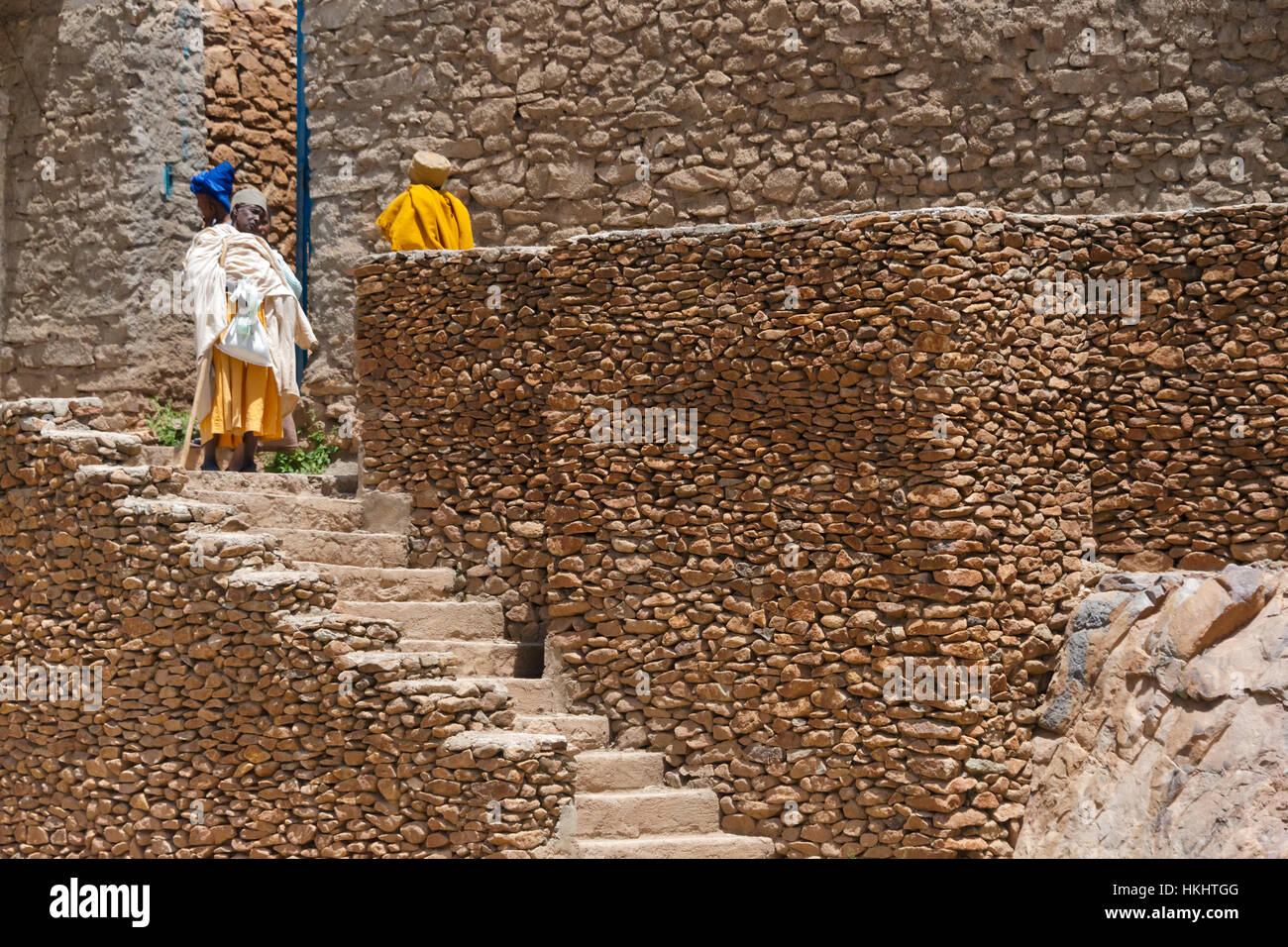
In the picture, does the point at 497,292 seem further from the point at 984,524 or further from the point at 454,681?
the point at 984,524

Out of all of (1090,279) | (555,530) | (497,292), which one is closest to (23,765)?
(555,530)

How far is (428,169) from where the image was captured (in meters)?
11.0

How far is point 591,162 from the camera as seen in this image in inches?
467

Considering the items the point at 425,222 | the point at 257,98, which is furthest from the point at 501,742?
the point at 257,98

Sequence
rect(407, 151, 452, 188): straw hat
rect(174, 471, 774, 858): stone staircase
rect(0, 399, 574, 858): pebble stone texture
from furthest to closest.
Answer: rect(407, 151, 452, 188): straw hat → rect(174, 471, 774, 858): stone staircase → rect(0, 399, 574, 858): pebble stone texture

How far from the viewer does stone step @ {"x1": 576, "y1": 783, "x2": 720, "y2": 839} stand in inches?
347

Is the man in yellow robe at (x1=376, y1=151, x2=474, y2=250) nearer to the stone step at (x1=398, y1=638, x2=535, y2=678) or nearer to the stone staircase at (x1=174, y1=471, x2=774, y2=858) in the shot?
the stone staircase at (x1=174, y1=471, x2=774, y2=858)

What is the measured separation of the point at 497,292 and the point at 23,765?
4014 millimetres

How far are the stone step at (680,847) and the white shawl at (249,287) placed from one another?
10.6ft

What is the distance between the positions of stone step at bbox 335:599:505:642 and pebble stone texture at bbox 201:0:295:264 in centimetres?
Answer: 521

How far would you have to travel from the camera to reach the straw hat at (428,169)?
1101 cm

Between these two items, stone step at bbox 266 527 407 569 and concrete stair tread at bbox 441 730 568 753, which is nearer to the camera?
concrete stair tread at bbox 441 730 568 753

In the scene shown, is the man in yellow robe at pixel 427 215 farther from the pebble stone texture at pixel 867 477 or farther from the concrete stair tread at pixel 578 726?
the concrete stair tread at pixel 578 726

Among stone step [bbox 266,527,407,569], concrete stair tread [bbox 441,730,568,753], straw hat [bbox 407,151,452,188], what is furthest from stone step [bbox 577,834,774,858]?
straw hat [bbox 407,151,452,188]
